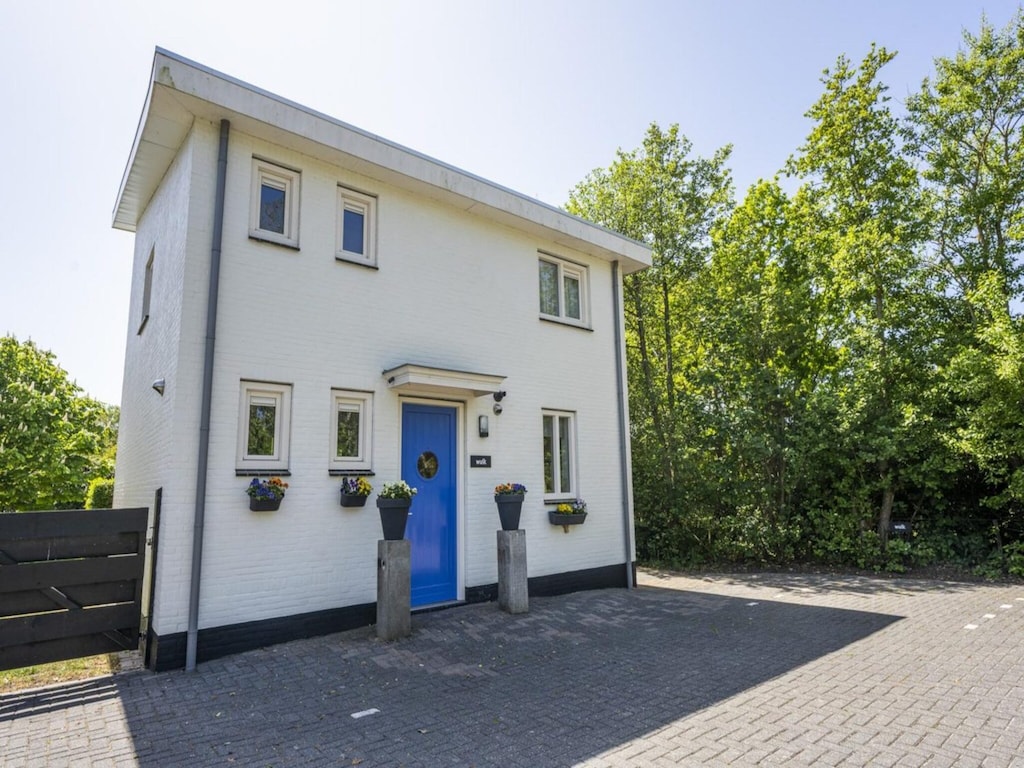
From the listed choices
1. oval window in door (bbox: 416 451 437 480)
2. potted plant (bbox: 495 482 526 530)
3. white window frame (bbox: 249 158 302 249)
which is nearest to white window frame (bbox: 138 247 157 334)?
white window frame (bbox: 249 158 302 249)

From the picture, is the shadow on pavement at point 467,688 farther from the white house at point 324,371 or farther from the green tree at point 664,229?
the green tree at point 664,229

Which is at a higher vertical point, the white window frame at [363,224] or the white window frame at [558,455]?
the white window frame at [363,224]

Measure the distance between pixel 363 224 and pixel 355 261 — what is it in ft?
2.14

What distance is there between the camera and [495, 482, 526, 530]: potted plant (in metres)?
7.12

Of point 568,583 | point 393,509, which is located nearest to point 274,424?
point 393,509

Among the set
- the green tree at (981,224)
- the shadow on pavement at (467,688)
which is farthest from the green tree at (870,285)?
the shadow on pavement at (467,688)

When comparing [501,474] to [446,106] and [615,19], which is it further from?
[615,19]

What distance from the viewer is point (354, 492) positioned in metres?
6.21

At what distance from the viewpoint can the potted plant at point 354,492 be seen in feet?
20.4

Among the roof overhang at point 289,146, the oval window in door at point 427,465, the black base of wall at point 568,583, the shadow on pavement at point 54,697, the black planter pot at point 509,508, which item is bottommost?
the shadow on pavement at point 54,697

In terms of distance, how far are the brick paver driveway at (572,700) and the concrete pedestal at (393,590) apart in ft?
0.63

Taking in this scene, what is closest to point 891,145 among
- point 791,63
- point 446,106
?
point 791,63

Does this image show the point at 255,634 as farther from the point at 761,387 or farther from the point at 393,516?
the point at 761,387

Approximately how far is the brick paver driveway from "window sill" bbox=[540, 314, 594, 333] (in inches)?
174
